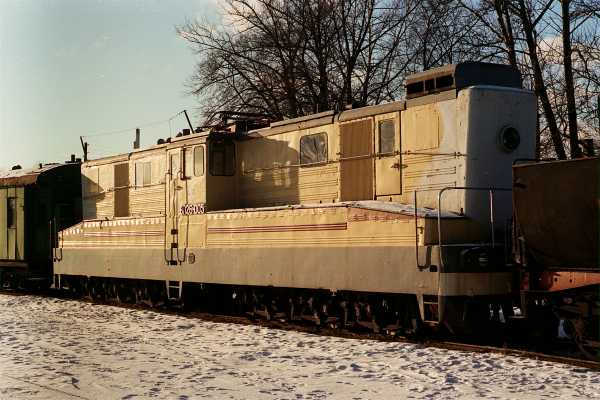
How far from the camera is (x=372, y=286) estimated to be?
11414mm

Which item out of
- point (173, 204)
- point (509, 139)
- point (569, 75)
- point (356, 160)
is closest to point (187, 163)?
point (173, 204)

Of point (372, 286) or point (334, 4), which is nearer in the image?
point (372, 286)

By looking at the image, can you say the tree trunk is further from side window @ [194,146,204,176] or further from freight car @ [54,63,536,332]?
side window @ [194,146,204,176]

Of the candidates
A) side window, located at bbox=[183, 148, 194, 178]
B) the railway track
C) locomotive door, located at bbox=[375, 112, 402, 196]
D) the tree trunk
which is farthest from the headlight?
the tree trunk

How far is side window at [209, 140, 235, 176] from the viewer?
14820 millimetres

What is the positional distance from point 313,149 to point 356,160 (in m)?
1.15

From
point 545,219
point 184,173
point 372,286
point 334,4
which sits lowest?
point 372,286

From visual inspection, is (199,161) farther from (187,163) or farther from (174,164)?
(174,164)

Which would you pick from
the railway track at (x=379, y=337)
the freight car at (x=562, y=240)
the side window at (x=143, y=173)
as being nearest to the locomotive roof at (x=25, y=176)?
the side window at (x=143, y=173)

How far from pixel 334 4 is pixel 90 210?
13.5 metres

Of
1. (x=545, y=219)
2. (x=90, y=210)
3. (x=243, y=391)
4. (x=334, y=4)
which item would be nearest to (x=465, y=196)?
(x=545, y=219)

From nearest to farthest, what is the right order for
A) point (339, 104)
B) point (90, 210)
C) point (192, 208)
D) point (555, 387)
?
1. point (555, 387)
2. point (192, 208)
3. point (90, 210)
4. point (339, 104)

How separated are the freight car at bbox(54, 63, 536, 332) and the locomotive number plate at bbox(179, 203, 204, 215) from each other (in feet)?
0.13

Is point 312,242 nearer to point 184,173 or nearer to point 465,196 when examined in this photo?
point 465,196
